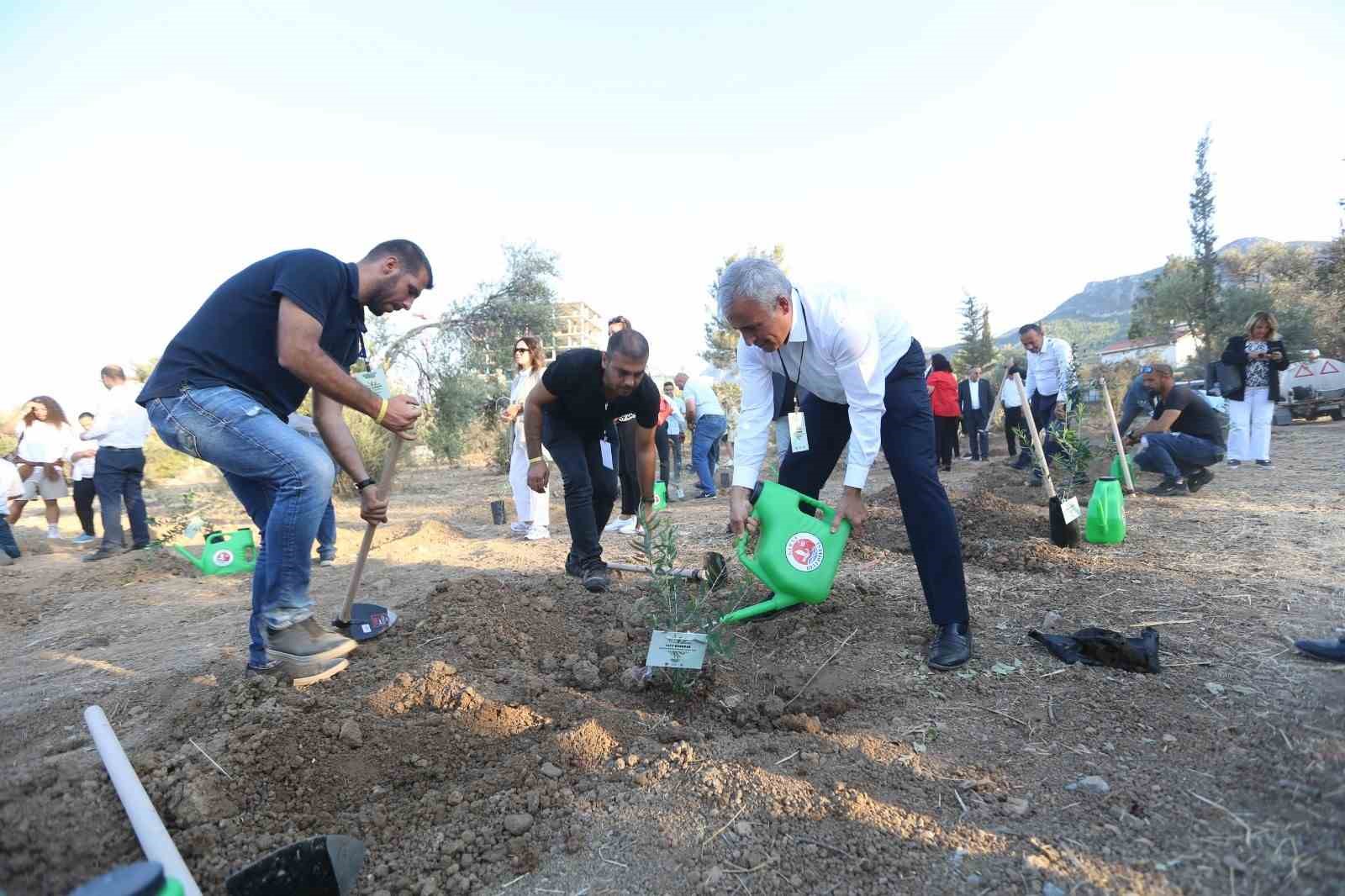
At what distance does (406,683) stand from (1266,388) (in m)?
8.51

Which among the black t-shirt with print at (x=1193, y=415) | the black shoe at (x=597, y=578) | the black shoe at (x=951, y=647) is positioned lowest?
the black shoe at (x=951, y=647)

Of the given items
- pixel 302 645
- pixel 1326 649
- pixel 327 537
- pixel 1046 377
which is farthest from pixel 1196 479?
pixel 327 537

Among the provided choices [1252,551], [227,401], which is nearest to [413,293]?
[227,401]

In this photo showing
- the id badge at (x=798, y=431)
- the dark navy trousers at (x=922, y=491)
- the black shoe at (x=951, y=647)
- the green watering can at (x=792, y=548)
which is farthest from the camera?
the id badge at (x=798, y=431)

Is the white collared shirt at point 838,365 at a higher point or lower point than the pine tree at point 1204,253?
lower

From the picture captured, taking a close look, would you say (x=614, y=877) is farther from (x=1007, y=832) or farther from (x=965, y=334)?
(x=965, y=334)

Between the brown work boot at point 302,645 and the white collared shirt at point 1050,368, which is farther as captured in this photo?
the white collared shirt at point 1050,368

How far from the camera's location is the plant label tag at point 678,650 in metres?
2.25

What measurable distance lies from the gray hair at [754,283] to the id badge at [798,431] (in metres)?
0.67

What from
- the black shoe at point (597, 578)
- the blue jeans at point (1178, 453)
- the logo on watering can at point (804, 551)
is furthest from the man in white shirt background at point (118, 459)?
the blue jeans at point (1178, 453)

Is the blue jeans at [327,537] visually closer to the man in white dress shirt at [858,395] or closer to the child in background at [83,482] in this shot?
the man in white dress shirt at [858,395]

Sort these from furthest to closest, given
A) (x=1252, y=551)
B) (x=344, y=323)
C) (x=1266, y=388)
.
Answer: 1. (x=1266, y=388)
2. (x=1252, y=551)
3. (x=344, y=323)

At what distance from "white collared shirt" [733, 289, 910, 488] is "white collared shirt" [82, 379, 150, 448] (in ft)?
20.0

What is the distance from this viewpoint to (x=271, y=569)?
2.38 m
